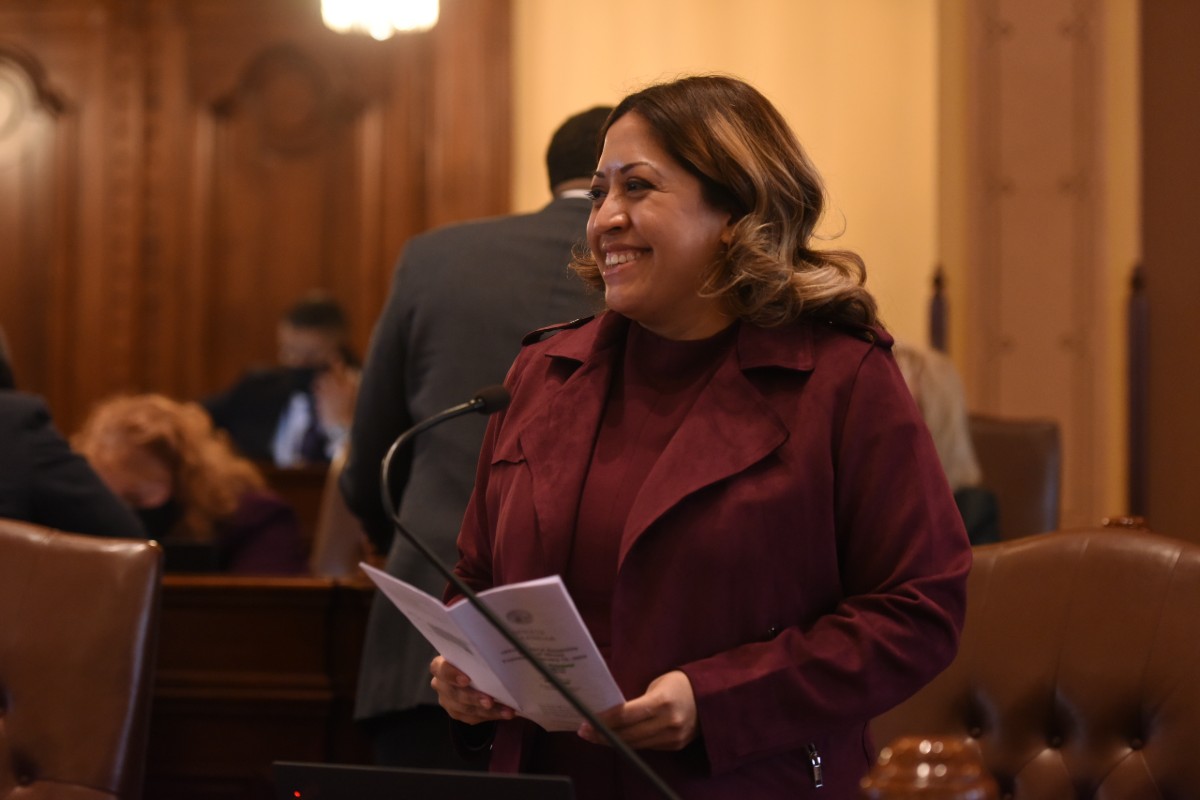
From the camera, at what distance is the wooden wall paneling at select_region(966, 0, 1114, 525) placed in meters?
5.08

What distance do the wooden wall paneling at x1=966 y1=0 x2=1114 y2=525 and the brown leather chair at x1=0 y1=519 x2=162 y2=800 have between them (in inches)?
146

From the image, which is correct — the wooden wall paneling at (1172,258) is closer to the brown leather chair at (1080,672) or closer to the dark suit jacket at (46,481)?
the brown leather chair at (1080,672)

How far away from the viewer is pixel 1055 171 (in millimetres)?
5105

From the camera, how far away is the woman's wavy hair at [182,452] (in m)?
3.89

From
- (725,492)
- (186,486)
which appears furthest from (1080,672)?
(186,486)

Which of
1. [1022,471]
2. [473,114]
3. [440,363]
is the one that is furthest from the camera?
[473,114]

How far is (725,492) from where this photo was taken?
1505mm

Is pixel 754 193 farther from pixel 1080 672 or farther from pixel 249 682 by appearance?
pixel 249 682

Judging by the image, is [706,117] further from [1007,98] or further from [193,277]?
[193,277]

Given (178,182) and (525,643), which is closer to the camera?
(525,643)

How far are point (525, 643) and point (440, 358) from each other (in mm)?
1158

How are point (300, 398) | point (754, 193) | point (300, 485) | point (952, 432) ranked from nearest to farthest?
point (754, 193)
point (952, 432)
point (300, 485)
point (300, 398)

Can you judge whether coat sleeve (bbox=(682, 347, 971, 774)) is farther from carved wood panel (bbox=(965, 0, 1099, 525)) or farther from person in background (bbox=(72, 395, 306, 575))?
carved wood panel (bbox=(965, 0, 1099, 525))

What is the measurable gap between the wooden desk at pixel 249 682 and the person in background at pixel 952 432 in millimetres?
1486
